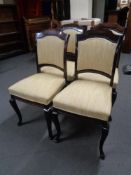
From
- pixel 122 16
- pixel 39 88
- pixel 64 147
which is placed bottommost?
pixel 64 147

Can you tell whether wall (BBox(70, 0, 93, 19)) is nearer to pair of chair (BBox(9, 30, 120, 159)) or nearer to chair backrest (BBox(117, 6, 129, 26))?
chair backrest (BBox(117, 6, 129, 26))

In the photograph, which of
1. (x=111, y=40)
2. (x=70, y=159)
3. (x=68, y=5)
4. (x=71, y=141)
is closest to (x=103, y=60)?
(x=111, y=40)

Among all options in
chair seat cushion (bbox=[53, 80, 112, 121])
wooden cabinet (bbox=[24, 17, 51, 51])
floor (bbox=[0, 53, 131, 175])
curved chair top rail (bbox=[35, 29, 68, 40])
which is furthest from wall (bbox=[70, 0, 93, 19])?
chair seat cushion (bbox=[53, 80, 112, 121])

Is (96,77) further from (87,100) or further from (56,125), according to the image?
(56,125)

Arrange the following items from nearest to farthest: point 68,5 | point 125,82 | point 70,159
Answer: point 70,159 < point 125,82 < point 68,5

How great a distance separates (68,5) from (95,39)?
11.3ft

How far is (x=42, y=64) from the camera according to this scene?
1.98 m

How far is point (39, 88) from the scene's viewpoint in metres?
1.65

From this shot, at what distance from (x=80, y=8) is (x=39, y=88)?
3.57 meters

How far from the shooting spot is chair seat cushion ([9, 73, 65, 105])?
156 cm

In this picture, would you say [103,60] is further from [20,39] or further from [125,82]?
[20,39]

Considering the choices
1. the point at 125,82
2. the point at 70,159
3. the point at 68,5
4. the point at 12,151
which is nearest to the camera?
the point at 70,159

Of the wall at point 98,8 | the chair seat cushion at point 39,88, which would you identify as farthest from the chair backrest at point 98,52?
the wall at point 98,8

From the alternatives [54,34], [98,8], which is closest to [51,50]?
[54,34]
